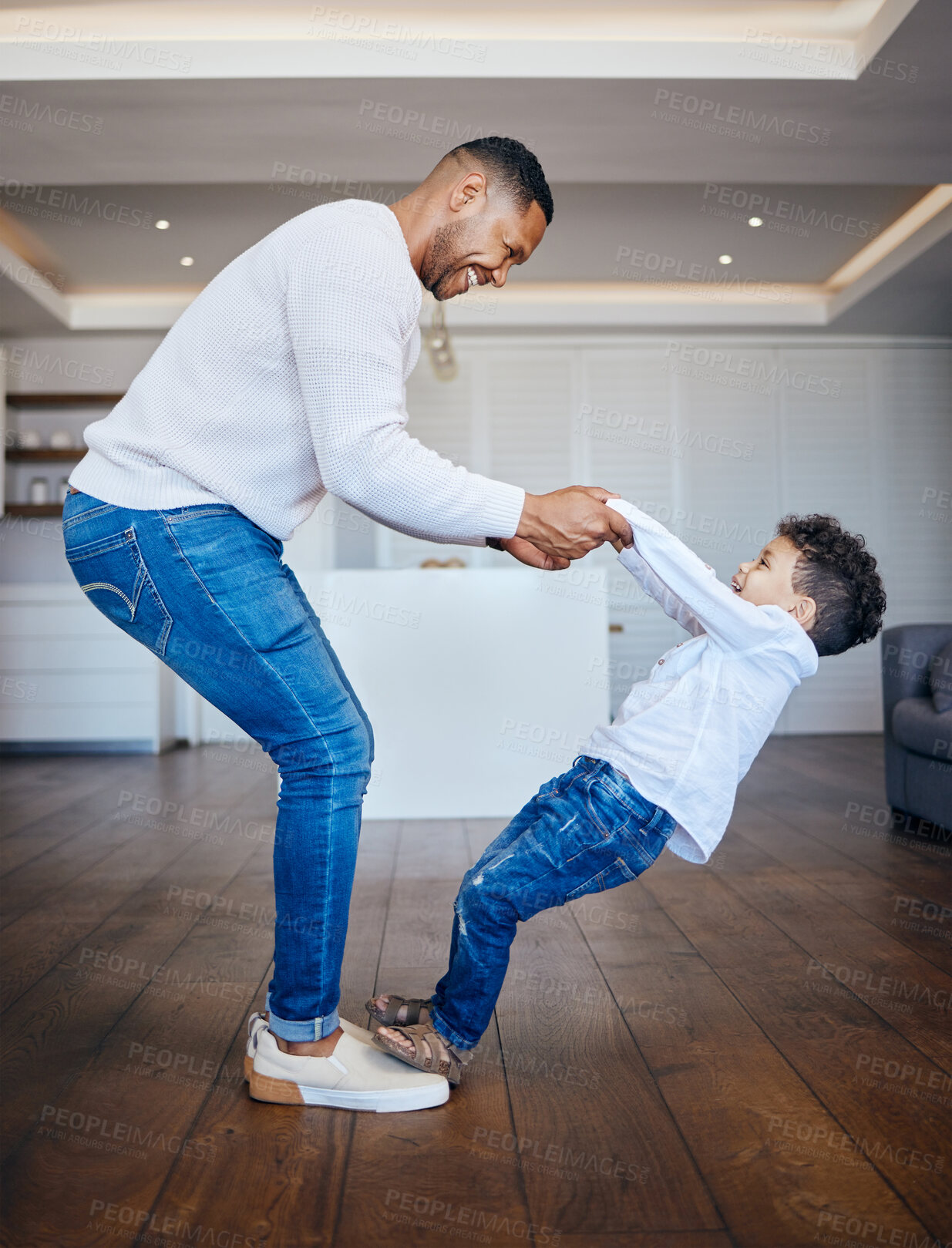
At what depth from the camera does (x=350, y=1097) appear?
1.28m

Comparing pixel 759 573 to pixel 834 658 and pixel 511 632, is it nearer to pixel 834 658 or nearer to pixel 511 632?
pixel 511 632

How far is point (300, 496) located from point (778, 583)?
692mm

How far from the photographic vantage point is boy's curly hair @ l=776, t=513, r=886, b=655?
1.44 meters

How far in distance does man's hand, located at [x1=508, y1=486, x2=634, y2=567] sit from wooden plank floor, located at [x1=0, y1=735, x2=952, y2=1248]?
0.70 m

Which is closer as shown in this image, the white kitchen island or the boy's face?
the boy's face

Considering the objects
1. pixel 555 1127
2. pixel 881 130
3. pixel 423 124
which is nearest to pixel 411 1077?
pixel 555 1127

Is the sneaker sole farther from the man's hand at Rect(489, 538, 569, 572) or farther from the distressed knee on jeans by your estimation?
the man's hand at Rect(489, 538, 569, 572)

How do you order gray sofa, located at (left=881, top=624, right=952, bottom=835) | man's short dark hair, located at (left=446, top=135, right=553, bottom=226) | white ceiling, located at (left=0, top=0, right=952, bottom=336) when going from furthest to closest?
1. white ceiling, located at (left=0, top=0, right=952, bottom=336)
2. gray sofa, located at (left=881, top=624, right=952, bottom=835)
3. man's short dark hair, located at (left=446, top=135, right=553, bottom=226)

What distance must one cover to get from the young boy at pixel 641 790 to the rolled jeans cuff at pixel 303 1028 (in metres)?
0.09

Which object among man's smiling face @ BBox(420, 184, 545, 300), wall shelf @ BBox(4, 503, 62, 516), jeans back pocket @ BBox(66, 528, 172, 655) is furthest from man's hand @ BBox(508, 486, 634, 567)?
wall shelf @ BBox(4, 503, 62, 516)

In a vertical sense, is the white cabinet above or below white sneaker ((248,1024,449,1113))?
above

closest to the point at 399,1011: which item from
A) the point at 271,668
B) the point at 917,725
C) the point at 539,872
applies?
the point at 539,872

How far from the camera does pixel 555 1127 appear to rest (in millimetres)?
1223

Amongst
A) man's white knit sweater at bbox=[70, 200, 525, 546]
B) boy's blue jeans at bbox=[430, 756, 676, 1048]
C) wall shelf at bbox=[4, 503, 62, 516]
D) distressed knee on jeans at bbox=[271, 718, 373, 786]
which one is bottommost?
boy's blue jeans at bbox=[430, 756, 676, 1048]
